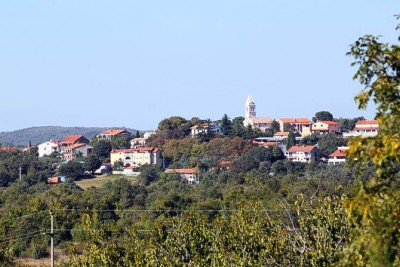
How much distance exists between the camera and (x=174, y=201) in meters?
46.9

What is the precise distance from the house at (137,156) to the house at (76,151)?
33.5ft

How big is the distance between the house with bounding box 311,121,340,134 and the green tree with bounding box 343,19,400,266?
96.6 metres

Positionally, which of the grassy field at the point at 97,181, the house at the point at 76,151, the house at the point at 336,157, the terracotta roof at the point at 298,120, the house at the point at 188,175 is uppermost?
the terracotta roof at the point at 298,120

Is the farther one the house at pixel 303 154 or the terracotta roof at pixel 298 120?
the terracotta roof at pixel 298 120

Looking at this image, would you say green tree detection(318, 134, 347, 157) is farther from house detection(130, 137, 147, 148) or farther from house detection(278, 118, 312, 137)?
house detection(130, 137, 147, 148)

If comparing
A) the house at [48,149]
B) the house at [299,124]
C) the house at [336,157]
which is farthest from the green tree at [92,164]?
the house at [299,124]

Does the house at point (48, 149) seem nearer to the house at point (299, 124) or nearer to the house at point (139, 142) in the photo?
the house at point (139, 142)

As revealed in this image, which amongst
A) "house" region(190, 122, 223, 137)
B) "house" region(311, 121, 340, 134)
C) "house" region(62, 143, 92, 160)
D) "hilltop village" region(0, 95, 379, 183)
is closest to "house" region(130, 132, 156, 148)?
"hilltop village" region(0, 95, 379, 183)

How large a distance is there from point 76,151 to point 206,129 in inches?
733

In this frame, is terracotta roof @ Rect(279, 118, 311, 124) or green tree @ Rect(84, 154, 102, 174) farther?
terracotta roof @ Rect(279, 118, 311, 124)

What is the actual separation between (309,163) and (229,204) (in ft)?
121

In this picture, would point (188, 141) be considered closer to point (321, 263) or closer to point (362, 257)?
point (321, 263)

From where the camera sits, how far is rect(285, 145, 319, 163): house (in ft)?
284

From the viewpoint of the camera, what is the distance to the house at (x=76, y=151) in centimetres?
10732
